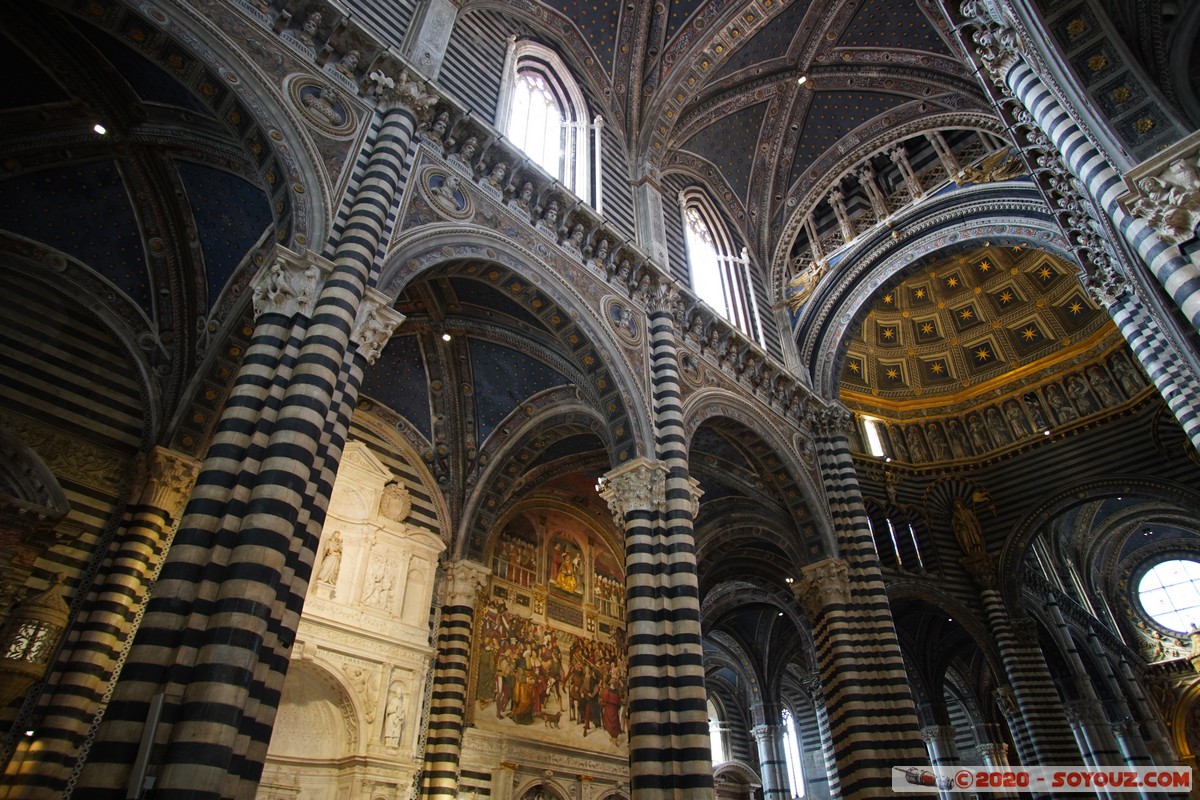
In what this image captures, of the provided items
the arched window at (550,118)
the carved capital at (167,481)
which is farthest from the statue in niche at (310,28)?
the carved capital at (167,481)

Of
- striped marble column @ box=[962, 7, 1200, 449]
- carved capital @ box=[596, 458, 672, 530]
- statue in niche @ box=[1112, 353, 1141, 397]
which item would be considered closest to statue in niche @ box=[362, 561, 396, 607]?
carved capital @ box=[596, 458, 672, 530]

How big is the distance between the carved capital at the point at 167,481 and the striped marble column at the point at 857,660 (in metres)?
11.3

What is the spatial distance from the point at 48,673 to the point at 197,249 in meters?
6.44

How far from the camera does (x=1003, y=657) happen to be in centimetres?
2034

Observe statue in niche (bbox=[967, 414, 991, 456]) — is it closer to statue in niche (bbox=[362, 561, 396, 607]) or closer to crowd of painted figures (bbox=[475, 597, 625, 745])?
crowd of painted figures (bbox=[475, 597, 625, 745])

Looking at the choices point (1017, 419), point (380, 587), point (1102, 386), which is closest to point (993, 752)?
point (1017, 419)

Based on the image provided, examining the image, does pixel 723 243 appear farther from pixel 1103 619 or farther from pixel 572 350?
pixel 1103 619

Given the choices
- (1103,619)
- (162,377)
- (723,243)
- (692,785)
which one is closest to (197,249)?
(162,377)

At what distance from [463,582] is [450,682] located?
6.52ft

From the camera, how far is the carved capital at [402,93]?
32.3 ft

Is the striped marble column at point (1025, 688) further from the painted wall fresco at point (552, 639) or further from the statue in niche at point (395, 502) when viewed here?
the statue in niche at point (395, 502)

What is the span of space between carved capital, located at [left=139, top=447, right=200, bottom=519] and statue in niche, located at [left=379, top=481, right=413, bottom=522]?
3823 mm

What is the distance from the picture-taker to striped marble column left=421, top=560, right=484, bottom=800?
12859mm

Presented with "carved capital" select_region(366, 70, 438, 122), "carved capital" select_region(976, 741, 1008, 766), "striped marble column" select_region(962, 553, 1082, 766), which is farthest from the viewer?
"carved capital" select_region(976, 741, 1008, 766)
